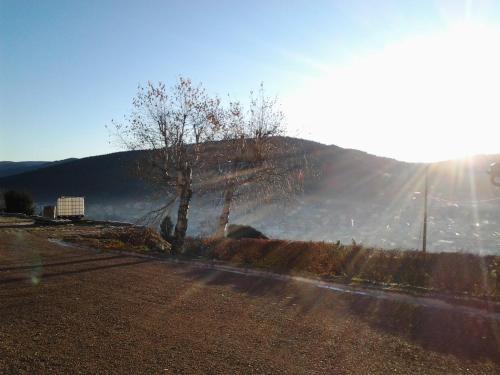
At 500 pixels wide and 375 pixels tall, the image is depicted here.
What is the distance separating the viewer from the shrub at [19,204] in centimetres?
3475

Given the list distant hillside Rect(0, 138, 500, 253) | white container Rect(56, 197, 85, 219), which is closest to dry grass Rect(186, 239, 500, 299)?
distant hillside Rect(0, 138, 500, 253)

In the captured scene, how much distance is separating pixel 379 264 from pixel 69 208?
2601 cm

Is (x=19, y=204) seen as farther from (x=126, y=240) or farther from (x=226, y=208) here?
(x=126, y=240)

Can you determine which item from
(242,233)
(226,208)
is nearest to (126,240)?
(226,208)

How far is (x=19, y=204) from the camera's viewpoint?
34781 mm

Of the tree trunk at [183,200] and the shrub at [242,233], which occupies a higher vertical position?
the tree trunk at [183,200]

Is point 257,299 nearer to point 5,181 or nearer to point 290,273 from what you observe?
point 290,273

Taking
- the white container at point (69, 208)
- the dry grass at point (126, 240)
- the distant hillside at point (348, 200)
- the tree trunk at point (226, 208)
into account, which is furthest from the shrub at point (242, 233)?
the white container at point (69, 208)

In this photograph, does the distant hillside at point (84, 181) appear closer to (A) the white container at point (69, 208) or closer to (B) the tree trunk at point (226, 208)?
(A) the white container at point (69, 208)

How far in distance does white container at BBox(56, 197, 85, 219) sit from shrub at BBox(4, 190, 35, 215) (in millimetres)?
3759

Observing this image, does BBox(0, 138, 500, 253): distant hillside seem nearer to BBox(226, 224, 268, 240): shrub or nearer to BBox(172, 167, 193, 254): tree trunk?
BBox(226, 224, 268, 240): shrub

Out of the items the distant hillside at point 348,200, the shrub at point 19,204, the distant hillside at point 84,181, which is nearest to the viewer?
the shrub at point 19,204

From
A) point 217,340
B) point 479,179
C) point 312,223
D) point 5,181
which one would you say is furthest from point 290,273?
point 5,181

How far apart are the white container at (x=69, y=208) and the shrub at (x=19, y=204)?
148 inches
